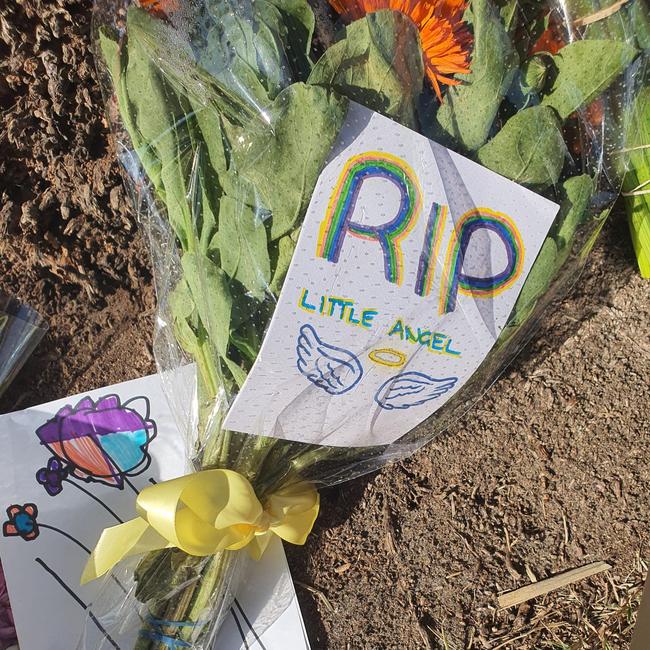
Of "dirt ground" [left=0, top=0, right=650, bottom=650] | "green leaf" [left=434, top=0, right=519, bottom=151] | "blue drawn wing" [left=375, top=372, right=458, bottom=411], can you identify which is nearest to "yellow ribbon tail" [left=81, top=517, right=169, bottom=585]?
"dirt ground" [left=0, top=0, right=650, bottom=650]

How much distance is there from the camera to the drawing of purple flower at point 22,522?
3.26 ft

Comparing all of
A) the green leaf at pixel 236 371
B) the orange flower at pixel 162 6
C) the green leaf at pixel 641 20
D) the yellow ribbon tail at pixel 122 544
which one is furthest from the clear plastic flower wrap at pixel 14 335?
the green leaf at pixel 641 20

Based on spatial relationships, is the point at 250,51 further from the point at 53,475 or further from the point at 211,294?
the point at 53,475

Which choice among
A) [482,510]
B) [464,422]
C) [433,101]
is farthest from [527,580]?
[433,101]

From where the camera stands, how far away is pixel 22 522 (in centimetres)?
100

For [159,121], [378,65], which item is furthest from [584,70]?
[159,121]

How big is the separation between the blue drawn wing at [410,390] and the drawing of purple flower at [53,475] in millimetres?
474

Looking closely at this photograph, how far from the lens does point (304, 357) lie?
78 cm

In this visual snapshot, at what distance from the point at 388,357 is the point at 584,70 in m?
0.35

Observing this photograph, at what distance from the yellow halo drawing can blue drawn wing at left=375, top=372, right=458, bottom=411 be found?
2 centimetres

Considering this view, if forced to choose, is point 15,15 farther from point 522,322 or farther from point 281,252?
point 522,322

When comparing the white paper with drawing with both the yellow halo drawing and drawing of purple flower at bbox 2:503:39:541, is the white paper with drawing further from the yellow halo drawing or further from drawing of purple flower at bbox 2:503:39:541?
the yellow halo drawing

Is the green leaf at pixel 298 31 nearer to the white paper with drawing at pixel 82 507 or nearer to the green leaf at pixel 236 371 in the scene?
the green leaf at pixel 236 371

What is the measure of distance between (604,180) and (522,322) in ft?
0.59
